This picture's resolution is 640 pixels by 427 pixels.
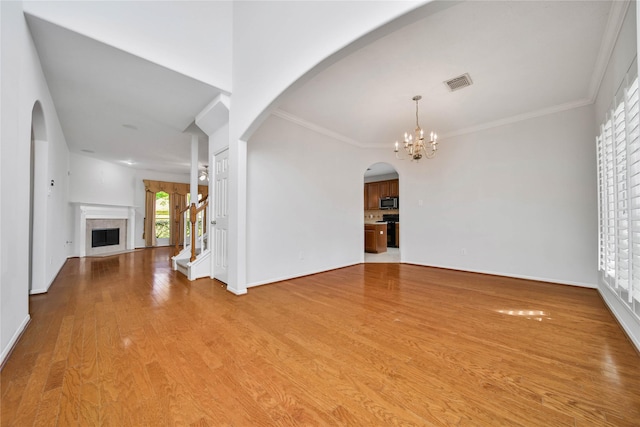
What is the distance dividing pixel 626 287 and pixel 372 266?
332 centimetres

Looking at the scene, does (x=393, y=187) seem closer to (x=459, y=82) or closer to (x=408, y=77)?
(x=459, y=82)

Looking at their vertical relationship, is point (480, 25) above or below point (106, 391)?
above

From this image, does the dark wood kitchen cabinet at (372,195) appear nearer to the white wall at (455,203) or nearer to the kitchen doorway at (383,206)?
the kitchen doorway at (383,206)

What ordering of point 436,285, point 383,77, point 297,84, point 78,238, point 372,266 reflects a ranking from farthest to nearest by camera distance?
point 78,238
point 372,266
point 436,285
point 383,77
point 297,84

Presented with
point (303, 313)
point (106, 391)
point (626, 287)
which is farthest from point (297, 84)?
point (626, 287)

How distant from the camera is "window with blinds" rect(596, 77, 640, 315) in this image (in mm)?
→ 1896

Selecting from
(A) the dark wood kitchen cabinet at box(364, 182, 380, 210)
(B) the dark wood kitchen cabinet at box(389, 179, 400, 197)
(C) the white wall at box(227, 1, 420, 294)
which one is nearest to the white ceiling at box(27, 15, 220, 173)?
(C) the white wall at box(227, 1, 420, 294)

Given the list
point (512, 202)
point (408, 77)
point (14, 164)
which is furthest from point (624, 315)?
point (14, 164)

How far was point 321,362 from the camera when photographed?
169 centimetres

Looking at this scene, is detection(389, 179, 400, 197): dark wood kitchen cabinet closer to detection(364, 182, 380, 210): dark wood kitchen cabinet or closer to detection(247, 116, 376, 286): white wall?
detection(364, 182, 380, 210): dark wood kitchen cabinet

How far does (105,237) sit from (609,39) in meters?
10.4

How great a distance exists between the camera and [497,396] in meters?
1.36

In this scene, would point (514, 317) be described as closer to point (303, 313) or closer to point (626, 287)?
point (626, 287)

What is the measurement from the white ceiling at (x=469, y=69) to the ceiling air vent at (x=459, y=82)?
0.22 feet
